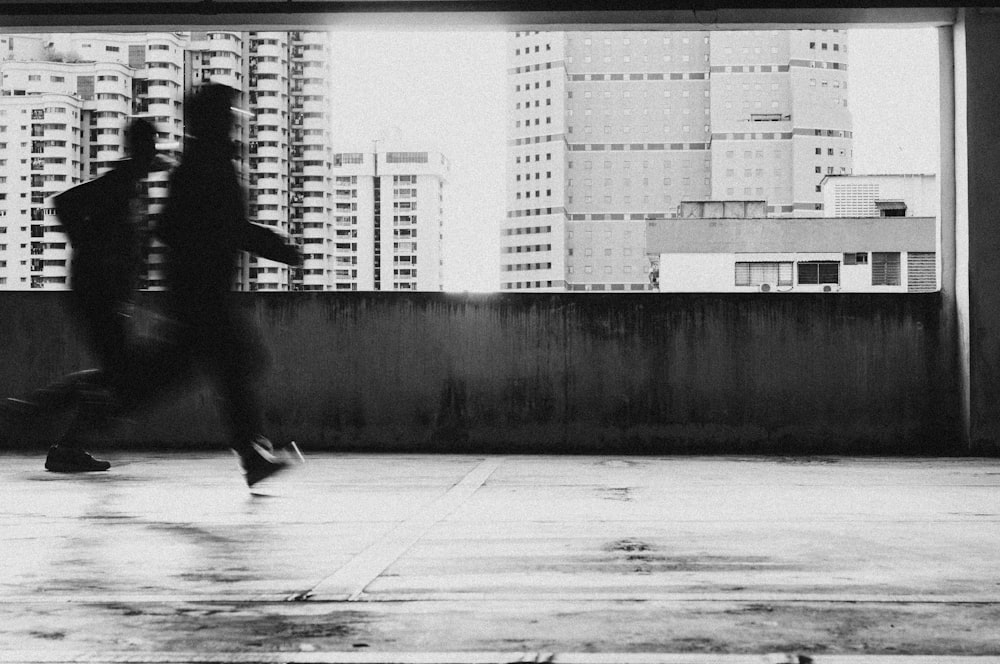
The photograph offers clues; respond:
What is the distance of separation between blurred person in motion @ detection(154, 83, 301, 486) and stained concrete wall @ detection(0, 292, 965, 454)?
279 cm

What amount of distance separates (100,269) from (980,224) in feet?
18.8

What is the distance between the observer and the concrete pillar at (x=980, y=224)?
6816mm

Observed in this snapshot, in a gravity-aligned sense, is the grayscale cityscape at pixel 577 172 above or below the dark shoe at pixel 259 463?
above

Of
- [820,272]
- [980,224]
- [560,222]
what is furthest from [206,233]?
[980,224]

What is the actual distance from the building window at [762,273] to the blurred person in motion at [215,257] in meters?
3.84

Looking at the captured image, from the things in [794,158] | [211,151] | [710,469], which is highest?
[794,158]

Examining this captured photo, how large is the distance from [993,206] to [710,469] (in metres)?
2.94

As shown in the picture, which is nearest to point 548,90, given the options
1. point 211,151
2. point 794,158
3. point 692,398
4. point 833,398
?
point 794,158

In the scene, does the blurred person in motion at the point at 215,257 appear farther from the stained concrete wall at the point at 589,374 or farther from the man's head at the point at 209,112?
the stained concrete wall at the point at 589,374

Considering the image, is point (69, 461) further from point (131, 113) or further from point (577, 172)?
point (577, 172)

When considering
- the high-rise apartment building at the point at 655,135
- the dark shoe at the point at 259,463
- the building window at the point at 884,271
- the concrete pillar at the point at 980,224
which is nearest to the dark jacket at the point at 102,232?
the dark shoe at the point at 259,463

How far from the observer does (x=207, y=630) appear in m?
2.20

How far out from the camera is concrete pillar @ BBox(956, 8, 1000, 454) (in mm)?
6816

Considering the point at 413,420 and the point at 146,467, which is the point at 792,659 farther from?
the point at 413,420
